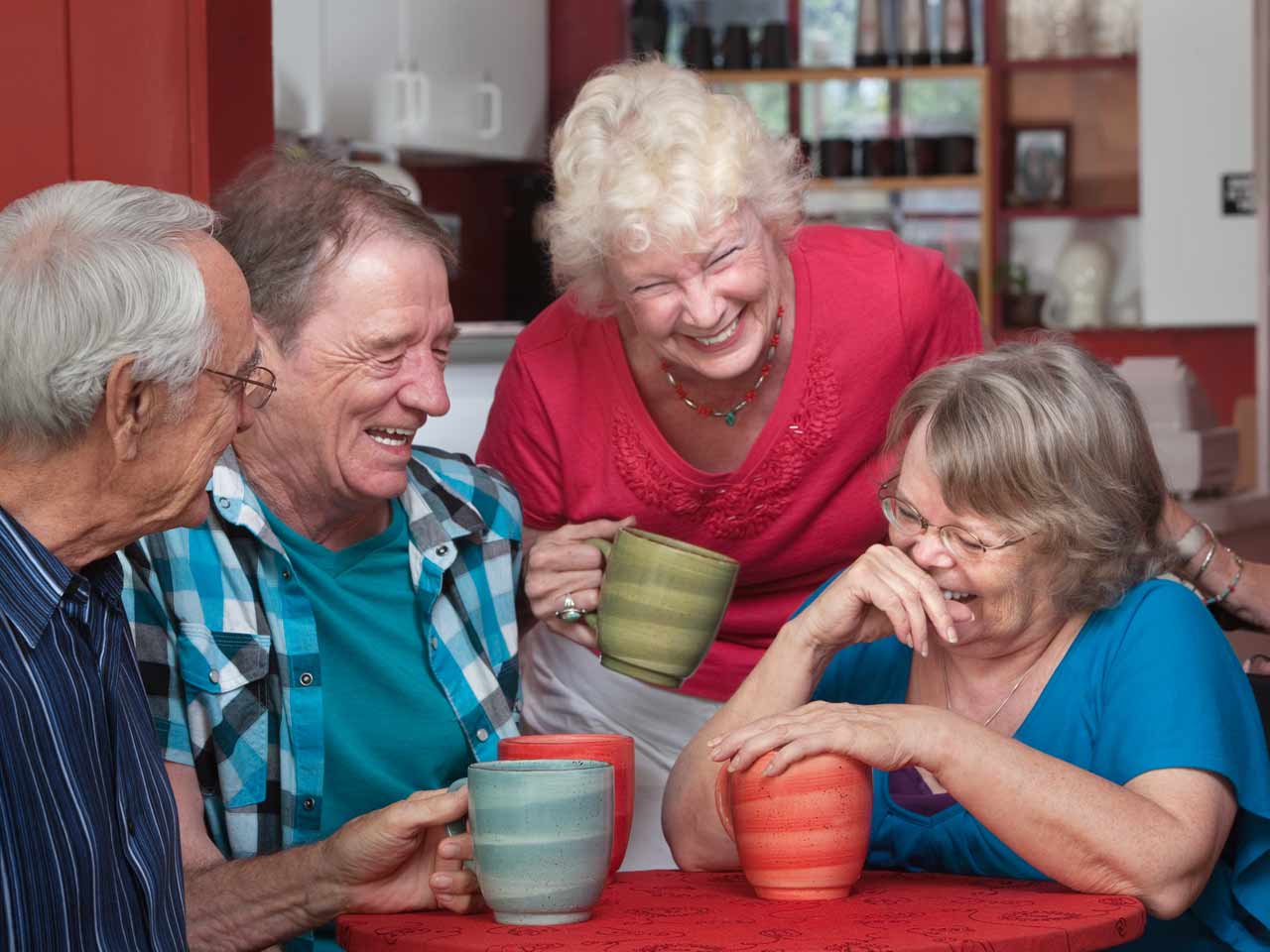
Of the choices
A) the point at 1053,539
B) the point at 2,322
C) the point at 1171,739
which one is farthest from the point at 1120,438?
the point at 2,322

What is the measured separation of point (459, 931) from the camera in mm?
1255

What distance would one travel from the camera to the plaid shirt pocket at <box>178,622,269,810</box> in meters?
1.56

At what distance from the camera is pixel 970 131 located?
6539 mm

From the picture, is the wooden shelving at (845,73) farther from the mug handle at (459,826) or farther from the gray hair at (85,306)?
the gray hair at (85,306)

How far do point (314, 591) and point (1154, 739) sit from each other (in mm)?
819

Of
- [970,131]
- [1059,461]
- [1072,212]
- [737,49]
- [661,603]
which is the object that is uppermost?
[737,49]

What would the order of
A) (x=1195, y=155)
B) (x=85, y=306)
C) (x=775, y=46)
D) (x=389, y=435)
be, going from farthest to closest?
(x=775, y=46) → (x=1195, y=155) → (x=389, y=435) → (x=85, y=306)

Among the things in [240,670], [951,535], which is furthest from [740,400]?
[240,670]

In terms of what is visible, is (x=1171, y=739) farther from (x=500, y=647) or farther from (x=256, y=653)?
(x=256, y=653)

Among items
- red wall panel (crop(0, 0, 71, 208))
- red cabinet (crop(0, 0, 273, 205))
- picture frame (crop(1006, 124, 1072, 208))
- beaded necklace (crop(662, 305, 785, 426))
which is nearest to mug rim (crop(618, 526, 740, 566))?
beaded necklace (crop(662, 305, 785, 426))

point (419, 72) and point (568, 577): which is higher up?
point (419, 72)

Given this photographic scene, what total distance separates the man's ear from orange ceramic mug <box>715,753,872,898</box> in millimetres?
533

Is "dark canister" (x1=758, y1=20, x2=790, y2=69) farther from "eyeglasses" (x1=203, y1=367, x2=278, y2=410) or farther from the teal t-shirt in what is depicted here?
"eyeglasses" (x1=203, y1=367, x2=278, y2=410)

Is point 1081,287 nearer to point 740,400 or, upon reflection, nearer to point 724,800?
point 740,400
